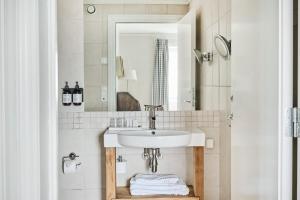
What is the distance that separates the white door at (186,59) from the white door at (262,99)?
42.4 inches

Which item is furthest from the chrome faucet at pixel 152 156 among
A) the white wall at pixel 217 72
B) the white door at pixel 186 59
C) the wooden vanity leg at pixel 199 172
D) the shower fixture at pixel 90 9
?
the shower fixture at pixel 90 9

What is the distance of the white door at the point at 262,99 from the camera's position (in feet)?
3.98

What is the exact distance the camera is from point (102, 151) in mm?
2887

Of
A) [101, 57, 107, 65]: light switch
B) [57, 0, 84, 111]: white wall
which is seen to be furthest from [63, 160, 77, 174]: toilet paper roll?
[101, 57, 107, 65]: light switch

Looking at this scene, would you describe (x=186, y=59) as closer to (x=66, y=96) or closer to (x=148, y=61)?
(x=148, y=61)

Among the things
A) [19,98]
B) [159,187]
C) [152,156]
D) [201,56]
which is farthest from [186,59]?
[19,98]

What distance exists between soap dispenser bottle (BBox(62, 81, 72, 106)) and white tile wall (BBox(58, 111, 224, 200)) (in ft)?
0.29

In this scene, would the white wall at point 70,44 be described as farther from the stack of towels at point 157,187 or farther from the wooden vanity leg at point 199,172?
the wooden vanity leg at point 199,172

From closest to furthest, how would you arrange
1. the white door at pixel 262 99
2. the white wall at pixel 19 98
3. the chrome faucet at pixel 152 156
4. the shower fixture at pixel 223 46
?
the white wall at pixel 19 98
the white door at pixel 262 99
the shower fixture at pixel 223 46
the chrome faucet at pixel 152 156

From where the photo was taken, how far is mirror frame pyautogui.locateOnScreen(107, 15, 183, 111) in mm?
2955

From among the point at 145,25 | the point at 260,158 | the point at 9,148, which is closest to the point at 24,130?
the point at 9,148

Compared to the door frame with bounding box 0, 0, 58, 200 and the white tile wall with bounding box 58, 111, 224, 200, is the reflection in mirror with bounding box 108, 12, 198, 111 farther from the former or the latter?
the door frame with bounding box 0, 0, 58, 200

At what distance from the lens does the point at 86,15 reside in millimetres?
2928

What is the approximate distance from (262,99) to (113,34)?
6.00ft
